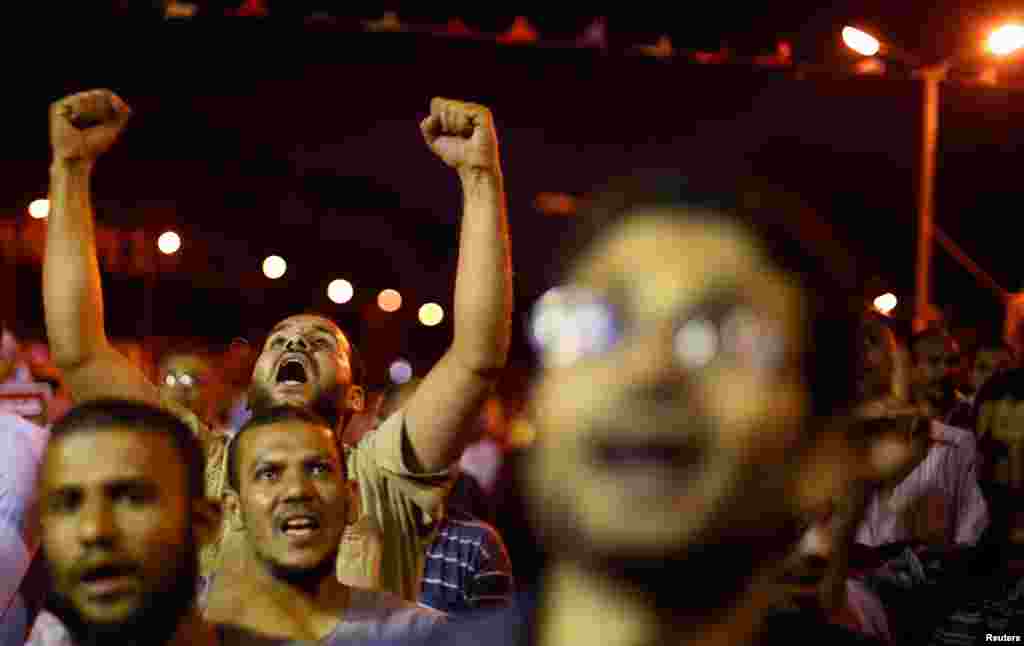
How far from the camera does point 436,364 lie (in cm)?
379

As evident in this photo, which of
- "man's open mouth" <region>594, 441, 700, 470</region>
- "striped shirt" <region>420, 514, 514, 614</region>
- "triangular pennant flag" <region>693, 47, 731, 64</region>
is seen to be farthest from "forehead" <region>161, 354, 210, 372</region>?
"triangular pennant flag" <region>693, 47, 731, 64</region>

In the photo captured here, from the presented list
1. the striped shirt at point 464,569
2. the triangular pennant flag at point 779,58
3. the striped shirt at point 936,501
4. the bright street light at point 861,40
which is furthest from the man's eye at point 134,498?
the triangular pennant flag at point 779,58

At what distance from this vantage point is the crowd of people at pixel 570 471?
1341mm

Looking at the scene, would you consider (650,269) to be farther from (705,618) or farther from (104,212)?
(104,212)

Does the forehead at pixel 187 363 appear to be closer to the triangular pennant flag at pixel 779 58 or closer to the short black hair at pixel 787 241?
the short black hair at pixel 787 241

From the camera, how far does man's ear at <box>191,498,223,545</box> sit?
2.54 meters

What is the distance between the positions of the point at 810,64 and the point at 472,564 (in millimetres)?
11137

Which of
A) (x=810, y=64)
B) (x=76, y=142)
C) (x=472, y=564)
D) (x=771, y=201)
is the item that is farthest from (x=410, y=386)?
(x=810, y=64)

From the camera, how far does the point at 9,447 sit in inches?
181

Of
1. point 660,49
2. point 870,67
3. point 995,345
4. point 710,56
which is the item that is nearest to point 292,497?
point 995,345

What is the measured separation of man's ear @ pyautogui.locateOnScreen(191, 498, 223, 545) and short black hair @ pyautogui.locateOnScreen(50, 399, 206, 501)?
17 mm

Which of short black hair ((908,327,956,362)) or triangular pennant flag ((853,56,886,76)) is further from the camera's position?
triangular pennant flag ((853,56,886,76))

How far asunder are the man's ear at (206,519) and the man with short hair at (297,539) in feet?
1.30

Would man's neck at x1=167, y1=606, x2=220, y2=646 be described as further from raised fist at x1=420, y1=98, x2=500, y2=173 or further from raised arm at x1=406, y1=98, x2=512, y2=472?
raised fist at x1=420, y1=98, x2=500, y2=173
